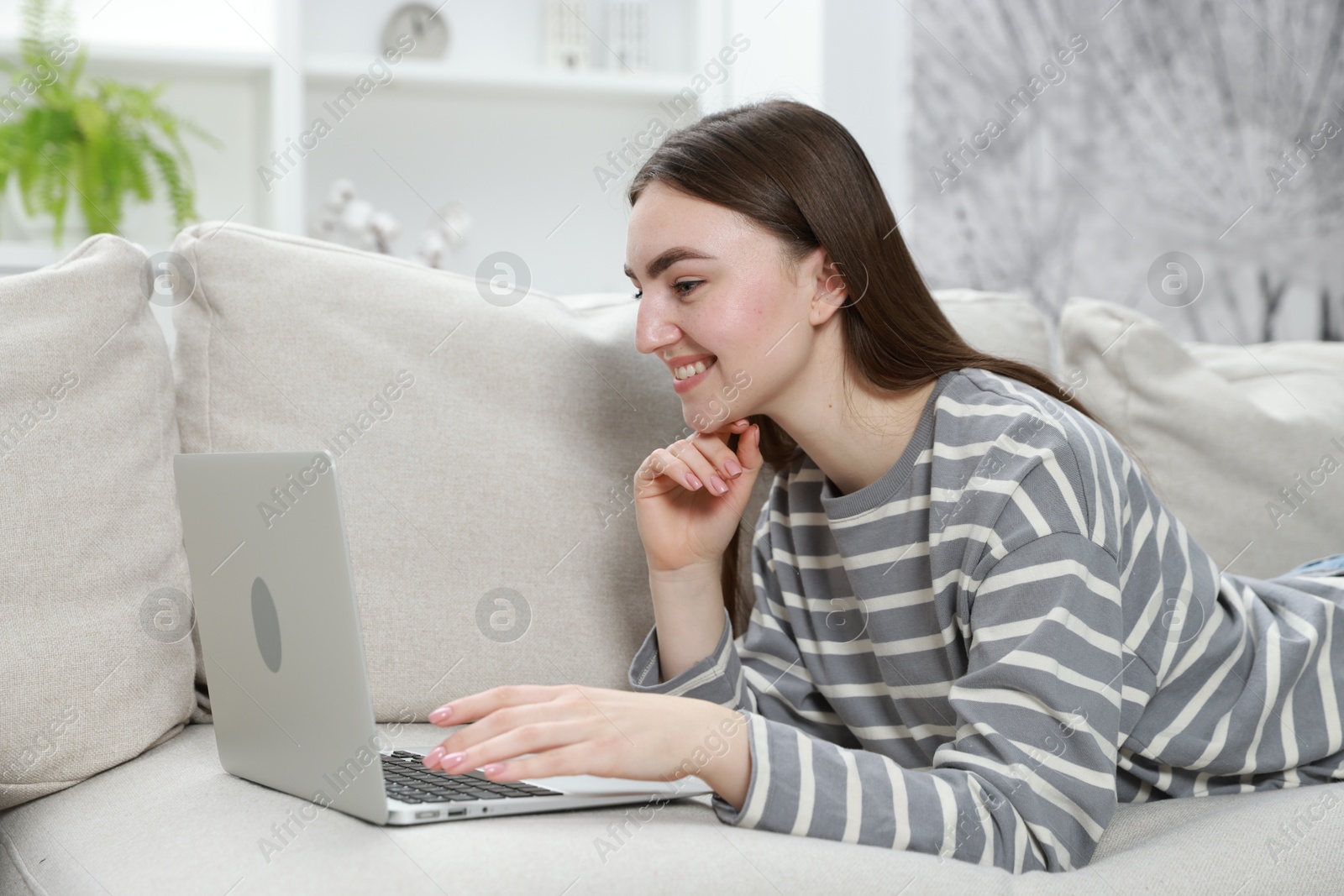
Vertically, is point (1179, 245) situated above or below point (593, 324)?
above

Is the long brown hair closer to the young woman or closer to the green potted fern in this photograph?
the young woman

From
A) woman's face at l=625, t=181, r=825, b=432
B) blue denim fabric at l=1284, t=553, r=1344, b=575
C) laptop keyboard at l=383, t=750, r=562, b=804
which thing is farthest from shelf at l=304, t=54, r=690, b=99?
laptop keyboard at l=383, t=750, r=562, b=804

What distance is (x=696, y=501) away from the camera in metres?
1.18

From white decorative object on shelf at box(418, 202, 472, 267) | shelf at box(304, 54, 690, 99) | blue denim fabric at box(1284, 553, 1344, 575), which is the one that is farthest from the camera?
white decorative object on shelf at box(418, 202, 472, 267)

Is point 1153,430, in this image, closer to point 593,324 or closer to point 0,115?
point 593,324

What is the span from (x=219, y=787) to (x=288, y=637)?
19cm

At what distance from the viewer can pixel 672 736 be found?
78cm

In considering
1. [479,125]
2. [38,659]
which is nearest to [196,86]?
[479,125]

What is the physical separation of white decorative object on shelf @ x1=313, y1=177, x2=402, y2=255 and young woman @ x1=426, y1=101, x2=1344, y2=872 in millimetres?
1280

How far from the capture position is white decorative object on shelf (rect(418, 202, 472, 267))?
2.32m

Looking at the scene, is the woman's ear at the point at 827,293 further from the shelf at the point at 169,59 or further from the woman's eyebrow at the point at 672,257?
the shelf at the point at 169,59

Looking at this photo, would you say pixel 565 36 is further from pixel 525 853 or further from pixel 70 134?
pixel 525 853

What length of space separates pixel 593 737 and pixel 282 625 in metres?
0.23

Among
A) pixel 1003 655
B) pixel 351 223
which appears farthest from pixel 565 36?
pixel 1003 655
